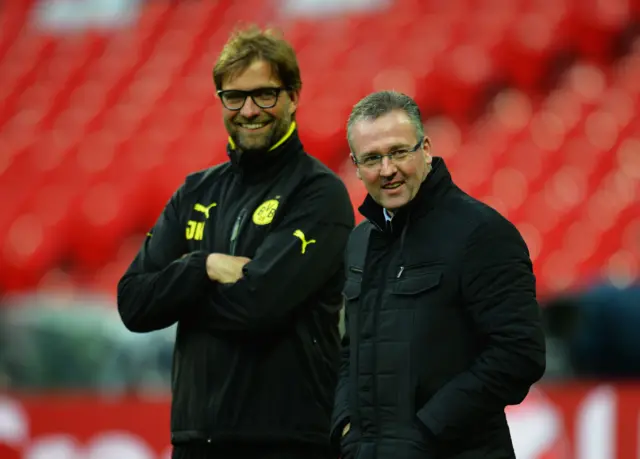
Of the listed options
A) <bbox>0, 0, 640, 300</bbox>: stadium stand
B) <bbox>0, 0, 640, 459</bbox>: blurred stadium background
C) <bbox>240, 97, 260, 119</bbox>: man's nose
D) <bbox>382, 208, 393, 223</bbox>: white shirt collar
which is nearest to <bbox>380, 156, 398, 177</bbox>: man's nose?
<bbox>382, 208, 393, 223</bbox>: white shirt collar

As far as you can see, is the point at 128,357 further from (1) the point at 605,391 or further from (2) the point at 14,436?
(1) the point at 605,391

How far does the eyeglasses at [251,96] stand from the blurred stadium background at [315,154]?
5.94 ft

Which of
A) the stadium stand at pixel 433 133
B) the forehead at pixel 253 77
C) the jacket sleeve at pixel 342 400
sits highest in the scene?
the stadium stand at pixel 433 133

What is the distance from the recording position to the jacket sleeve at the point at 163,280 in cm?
241

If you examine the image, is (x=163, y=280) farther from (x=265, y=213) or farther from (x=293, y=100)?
(x=293, y=100)

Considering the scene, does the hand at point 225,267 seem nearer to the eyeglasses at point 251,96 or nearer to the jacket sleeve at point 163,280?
the jacket sleeve at point 163,280

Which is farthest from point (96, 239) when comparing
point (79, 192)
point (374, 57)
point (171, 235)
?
point (171, 235)

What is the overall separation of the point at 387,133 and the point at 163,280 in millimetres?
695

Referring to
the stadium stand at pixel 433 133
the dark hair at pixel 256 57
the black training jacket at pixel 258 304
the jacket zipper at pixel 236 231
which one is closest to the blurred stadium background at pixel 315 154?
the stadium stand at pixel 433 133

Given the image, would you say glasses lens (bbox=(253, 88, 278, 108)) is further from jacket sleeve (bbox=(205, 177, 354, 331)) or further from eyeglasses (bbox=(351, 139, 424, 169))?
eyeglasses (bbox=(351, 139, 424, 169))

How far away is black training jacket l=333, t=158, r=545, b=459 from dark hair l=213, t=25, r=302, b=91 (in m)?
0.59

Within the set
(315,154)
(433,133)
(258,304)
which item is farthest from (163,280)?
(433,133)

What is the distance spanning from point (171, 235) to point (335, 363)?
0.48 metres

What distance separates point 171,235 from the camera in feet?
8.48
